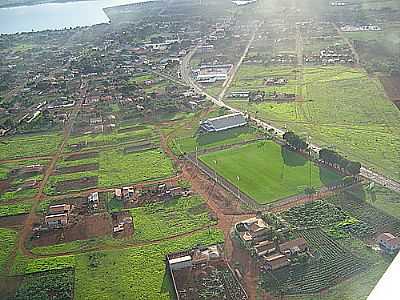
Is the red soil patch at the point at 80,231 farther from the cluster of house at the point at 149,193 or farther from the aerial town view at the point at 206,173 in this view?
the cluster of house at the point at 149,193

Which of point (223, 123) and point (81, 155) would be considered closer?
point (81, 155)

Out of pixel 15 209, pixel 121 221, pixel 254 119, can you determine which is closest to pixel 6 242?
pixel 15 209

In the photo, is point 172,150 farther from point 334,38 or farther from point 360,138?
point 334,38

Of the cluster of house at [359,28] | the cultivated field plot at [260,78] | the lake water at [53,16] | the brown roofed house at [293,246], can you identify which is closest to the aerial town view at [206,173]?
the brown roofed house at [293,246]

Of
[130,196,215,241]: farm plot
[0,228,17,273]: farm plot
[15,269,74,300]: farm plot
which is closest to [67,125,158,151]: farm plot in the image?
[130,196,215,241]: farm plot

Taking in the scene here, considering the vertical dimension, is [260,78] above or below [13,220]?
above

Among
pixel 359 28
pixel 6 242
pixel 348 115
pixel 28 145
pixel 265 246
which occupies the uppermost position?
pixel 359 28

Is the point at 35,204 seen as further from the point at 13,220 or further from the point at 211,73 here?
the point at 211,73

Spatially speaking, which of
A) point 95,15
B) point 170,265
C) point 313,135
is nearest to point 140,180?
point 170,265
